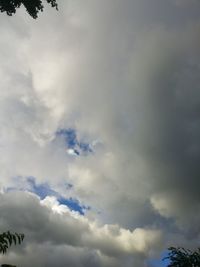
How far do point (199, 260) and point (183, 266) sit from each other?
2198 millimetres

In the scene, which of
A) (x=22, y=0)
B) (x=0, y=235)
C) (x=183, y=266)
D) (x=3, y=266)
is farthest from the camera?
(x=183, y=266)

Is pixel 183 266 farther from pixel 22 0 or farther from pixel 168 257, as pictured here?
pixel 22 0

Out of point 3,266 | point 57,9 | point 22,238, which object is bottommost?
point 3,266

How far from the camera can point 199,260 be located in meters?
48.1

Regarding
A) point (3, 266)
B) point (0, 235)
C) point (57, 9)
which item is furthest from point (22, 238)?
point (57, 9)

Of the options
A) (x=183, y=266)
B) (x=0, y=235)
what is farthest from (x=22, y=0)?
(x=183, y=266)

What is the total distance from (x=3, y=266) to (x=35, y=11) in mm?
11683

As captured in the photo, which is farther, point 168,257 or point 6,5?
point 168,257

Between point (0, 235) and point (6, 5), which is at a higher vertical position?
point (6, 5)

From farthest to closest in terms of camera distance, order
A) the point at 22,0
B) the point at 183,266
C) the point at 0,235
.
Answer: the point at 183,266 < the point at 22,0 < the point at 0,235

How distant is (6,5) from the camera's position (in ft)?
52.1

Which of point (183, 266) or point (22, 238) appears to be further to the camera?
point (183, 266)

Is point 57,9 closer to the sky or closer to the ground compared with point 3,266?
closer to the sky

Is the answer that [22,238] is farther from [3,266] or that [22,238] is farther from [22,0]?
[22,0]
